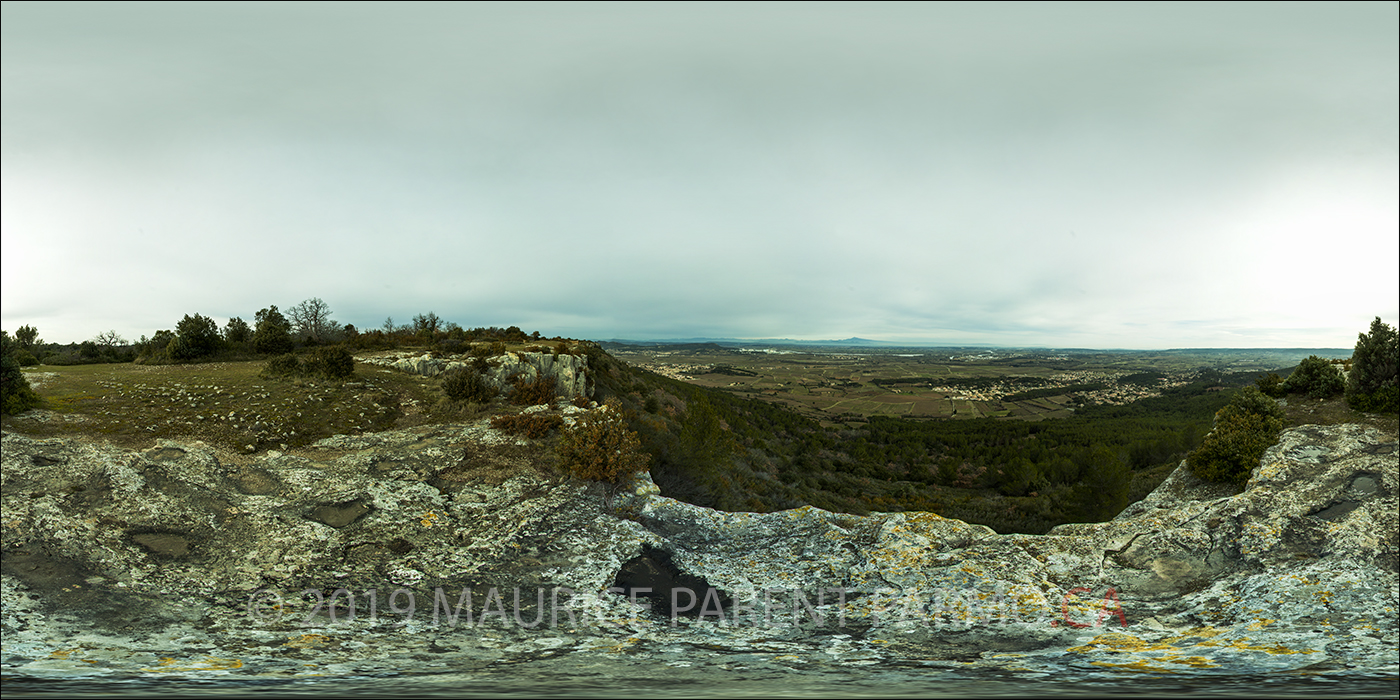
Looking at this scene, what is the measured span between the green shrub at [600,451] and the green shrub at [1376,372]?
13584 mm

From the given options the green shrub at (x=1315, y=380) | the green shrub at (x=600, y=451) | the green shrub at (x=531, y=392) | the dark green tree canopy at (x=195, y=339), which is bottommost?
the green shrub at (x=600, y=451)

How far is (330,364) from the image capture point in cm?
1372

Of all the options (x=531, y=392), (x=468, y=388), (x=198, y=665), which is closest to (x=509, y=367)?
(x=531, y=392)

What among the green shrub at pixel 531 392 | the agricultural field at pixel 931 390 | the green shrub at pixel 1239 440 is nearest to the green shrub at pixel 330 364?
the green shrub at pixel 531 392

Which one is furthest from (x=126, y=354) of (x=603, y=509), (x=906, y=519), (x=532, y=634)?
(x=906, y=519)

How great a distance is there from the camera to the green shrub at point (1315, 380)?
9.73 m

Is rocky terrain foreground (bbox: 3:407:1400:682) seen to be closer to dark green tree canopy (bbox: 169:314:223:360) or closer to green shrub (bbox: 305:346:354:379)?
green shrub (bbox: 305:346:354:379)

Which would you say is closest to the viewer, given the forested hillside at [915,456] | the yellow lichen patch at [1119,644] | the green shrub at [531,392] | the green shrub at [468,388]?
the yellow lichen patch at [1119,644]

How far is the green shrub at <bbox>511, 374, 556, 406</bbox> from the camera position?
44.9ft

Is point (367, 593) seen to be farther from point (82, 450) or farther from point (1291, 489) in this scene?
point (1291, 489)

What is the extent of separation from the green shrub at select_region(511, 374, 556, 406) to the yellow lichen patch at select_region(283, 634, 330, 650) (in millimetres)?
7953

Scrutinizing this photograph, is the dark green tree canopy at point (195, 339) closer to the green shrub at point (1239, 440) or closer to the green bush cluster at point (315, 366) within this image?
the green bush cluster at point (315, 366)

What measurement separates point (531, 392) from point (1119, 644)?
1307 cm

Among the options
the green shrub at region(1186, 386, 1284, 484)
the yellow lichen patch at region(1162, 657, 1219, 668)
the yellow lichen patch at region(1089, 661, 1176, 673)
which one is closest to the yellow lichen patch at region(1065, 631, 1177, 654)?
the yellow lichen patch at region(1162, 657, 1219, 668)
